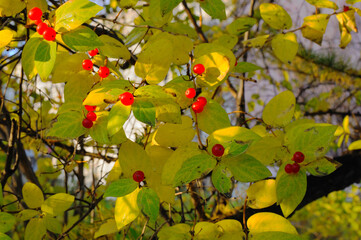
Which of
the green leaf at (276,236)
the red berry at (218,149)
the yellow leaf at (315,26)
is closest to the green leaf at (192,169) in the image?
the red berry at (218,149)

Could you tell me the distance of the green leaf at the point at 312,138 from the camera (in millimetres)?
446

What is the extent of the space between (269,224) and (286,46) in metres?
0.29

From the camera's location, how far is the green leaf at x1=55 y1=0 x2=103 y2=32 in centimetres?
42

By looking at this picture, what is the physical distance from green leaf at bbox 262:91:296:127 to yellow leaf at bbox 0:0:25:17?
384 millimetres

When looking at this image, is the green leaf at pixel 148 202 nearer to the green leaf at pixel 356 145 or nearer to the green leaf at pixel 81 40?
the green leaf at pixel 81 40

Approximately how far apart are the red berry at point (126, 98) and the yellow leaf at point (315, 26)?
0.37m

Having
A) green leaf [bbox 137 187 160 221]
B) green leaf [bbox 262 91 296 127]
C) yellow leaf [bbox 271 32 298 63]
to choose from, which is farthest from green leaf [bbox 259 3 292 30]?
green leaf [bbox 137 187 160 221]

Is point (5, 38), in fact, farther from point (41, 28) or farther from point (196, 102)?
point (196, 102)

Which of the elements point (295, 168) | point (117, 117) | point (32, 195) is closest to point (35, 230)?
point (32, 195)

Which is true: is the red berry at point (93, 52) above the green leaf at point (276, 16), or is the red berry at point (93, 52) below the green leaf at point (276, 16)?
above

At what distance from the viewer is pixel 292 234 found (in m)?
0.43

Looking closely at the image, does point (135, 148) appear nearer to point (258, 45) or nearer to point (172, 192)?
point (172, 192)

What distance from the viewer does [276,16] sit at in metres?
0.61

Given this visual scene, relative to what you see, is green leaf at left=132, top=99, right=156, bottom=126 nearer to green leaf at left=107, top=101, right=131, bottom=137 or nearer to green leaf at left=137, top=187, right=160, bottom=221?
green leaf at left=107, top=101, right=131, bottom=137
